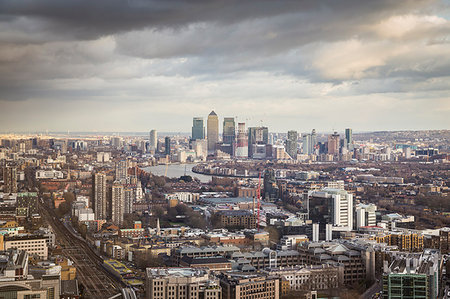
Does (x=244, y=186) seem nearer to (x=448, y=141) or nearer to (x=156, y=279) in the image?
(x=156, y=279)

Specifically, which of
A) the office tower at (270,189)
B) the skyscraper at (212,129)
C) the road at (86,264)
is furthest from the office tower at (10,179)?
the skyscraper at (212,129)

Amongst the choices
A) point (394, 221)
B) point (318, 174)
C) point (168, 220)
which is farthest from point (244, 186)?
point (394, 221)

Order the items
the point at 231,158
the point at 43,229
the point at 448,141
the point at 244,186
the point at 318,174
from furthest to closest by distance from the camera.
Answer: the point at 231,158 < the point at 448,141 < the point at 318,174 < the point at 244,186 < the point at 43,229

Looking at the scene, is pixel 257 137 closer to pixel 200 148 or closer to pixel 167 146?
pixel 200 148

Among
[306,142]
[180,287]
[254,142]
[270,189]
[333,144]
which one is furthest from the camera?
[306,142]

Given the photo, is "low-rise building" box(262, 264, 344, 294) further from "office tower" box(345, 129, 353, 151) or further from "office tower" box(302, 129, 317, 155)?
"office tower" box(302, 129, 317, 155)

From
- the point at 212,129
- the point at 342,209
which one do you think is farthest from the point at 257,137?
the point at 342,209
